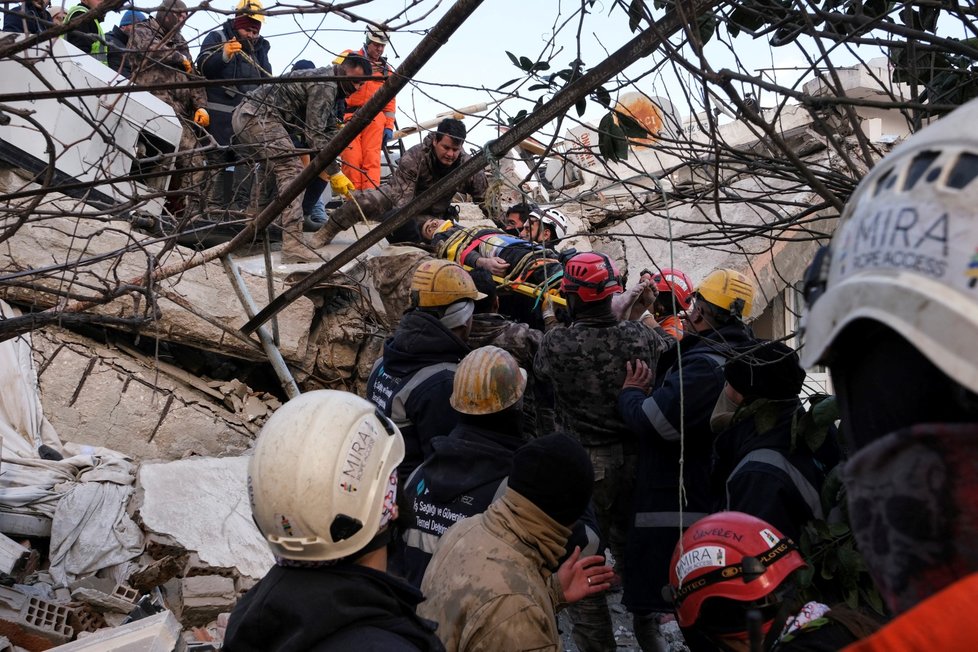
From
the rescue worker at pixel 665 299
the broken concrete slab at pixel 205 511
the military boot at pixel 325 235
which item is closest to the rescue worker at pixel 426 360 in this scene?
the rescue worker at pixel 665 299

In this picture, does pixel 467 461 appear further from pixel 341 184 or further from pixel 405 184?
pixel 405 184

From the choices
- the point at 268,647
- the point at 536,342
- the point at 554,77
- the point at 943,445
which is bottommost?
the point at 268,647

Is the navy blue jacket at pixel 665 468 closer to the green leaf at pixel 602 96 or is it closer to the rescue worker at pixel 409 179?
the green leaf at pixel 602 96

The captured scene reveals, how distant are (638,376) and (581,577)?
1893 millimetres

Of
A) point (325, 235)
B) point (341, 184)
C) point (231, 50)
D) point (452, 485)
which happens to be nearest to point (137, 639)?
point (452, 485)

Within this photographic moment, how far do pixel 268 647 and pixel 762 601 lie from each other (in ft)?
4.06

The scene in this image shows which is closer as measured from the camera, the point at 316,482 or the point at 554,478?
the point at 316,482

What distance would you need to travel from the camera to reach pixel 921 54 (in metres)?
2.68

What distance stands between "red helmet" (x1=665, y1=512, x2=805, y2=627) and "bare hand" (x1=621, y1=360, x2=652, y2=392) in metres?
2.09

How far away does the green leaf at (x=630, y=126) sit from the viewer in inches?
114

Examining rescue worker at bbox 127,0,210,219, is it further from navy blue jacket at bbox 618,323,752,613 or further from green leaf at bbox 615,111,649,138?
navy blue jacket at bbox 618,323,752,613

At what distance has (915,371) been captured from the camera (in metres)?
0.88

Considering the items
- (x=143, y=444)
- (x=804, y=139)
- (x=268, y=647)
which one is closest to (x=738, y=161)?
(x=268, y=647)

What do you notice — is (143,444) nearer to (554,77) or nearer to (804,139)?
(554,77)
